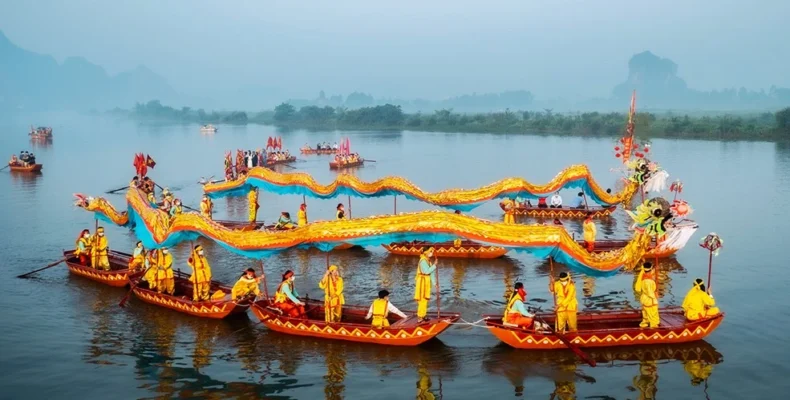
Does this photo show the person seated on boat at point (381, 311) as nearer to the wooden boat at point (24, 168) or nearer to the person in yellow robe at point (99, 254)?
the person in yellow robe at point (99, 254)

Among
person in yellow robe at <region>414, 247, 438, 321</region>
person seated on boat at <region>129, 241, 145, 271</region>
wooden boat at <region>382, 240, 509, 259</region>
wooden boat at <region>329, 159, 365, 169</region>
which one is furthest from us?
wooden boat at <region>329, 159, 365, 169</region>

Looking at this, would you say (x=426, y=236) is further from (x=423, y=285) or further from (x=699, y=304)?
(x=699, y=304)

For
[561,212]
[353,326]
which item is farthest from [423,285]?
[561,212]

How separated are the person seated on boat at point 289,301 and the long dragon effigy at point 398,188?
8.03 meters

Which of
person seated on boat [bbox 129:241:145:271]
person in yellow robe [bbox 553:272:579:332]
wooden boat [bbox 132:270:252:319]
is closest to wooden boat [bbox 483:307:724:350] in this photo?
person in yellow robe [bbox 553:272:579:332]

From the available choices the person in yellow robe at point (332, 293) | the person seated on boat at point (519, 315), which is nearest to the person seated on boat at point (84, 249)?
the person in yellow robe at point (332, 293)

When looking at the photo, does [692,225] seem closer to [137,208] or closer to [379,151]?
[137,208]

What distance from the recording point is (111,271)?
17.3m

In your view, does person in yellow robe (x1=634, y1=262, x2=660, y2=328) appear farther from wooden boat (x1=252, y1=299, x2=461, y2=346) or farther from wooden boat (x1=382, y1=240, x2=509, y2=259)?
wooden boat (x1=382, y1=240, x2=509, y2=259)

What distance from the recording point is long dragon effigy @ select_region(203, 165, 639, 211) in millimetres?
20625

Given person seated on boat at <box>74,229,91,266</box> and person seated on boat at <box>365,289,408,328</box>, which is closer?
→ person seated on boat at <box>365,289,408,328</box>

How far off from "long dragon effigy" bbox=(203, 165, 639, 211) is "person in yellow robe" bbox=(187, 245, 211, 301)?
7.67 metres

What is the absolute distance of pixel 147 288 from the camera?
16.1m

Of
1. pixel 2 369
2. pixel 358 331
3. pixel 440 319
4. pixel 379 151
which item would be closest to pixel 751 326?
pixel 440 319
